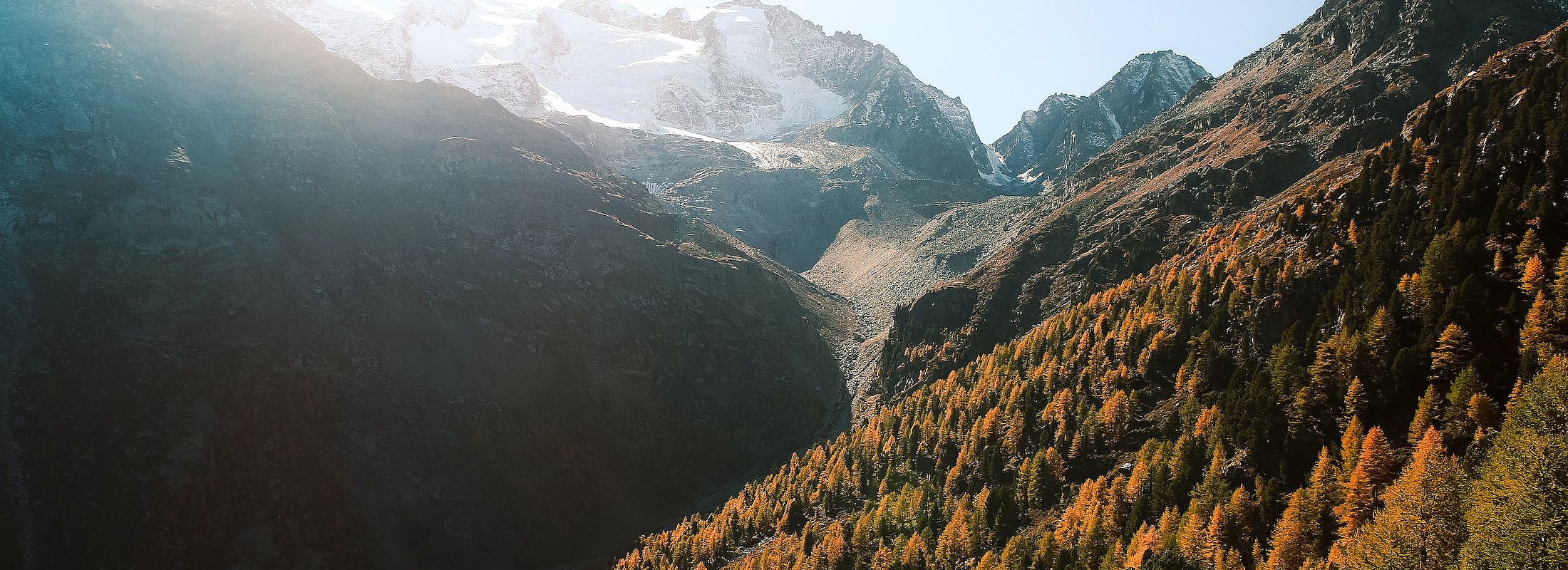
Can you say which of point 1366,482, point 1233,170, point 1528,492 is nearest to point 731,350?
point 1233,170

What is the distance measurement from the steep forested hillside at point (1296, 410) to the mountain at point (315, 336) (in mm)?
35722

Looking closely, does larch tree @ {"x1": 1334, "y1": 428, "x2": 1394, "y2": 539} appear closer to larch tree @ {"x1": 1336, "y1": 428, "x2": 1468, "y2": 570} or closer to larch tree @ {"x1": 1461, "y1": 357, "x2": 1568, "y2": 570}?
larch tree @ {"x1": 1336, "y1": 428, "x2": 1468, "y2": 570}

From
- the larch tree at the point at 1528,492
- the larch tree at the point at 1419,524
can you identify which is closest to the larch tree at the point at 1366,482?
the larch tree at the point at 1419,524

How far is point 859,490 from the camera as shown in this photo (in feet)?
386

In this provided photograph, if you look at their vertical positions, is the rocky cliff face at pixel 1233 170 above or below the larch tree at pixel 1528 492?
above

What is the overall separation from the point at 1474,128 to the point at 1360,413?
150 feet

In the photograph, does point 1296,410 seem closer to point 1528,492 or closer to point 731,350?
point 1528,492

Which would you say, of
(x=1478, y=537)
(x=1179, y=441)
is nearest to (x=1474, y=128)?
(x=1179, y=441)

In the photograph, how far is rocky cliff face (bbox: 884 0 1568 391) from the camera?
457 ft

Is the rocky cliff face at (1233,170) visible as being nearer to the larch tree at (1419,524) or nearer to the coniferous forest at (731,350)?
the coniferous forest at (731,350)

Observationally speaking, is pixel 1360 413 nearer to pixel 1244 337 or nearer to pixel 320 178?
pixel 1244 337

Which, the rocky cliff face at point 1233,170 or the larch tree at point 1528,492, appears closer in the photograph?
the larch tree at point 1528,492

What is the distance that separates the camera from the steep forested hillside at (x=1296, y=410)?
54.4 meters

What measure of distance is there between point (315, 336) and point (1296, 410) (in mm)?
148770
